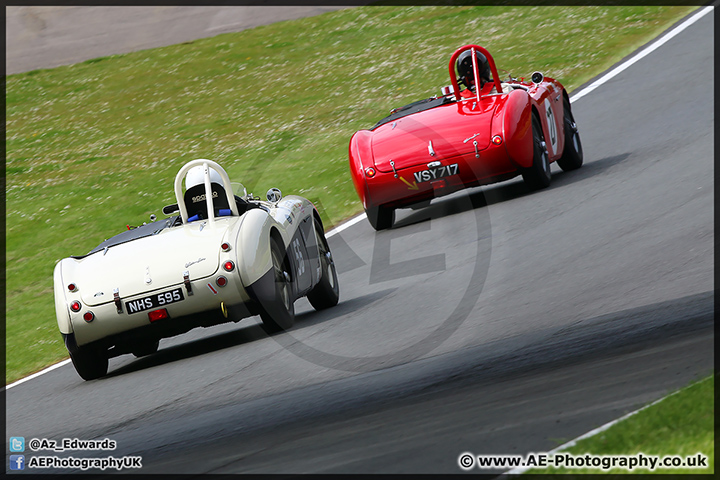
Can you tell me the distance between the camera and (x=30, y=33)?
30.0 meters

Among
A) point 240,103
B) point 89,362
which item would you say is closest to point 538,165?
point 89,362

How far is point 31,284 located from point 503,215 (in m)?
6.77

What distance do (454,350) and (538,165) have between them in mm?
5405

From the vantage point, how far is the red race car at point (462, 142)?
11617 millimetres

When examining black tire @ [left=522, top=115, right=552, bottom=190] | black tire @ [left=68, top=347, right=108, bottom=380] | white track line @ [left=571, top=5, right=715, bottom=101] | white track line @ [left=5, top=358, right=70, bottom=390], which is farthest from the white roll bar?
white track line @ [left=571, top=5, right=715, bottom=101]

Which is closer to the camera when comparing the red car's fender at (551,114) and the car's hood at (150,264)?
the car's hood at (150,264)

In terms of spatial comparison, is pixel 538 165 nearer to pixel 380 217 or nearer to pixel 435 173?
pixel 435 173

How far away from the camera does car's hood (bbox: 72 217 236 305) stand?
8320 millimetres

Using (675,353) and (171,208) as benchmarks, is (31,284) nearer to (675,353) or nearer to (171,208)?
(171,208)

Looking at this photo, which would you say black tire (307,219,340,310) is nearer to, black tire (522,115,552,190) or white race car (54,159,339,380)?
white race car (54,159,339,380)

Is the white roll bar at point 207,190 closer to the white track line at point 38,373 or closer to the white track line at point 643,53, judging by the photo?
the white track line at point 38,373

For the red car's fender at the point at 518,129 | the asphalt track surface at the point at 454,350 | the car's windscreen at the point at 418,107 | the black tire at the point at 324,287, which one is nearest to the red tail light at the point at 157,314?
the asphalt track surface at the point at 454,350

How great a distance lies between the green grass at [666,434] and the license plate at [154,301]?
442 centimetres

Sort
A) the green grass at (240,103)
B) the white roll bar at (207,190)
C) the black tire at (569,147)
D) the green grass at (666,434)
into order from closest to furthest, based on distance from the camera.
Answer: the green grass at (666,434), the white roll bar at (207,190), the black tire at (569,147), the green grass at (240,103)
